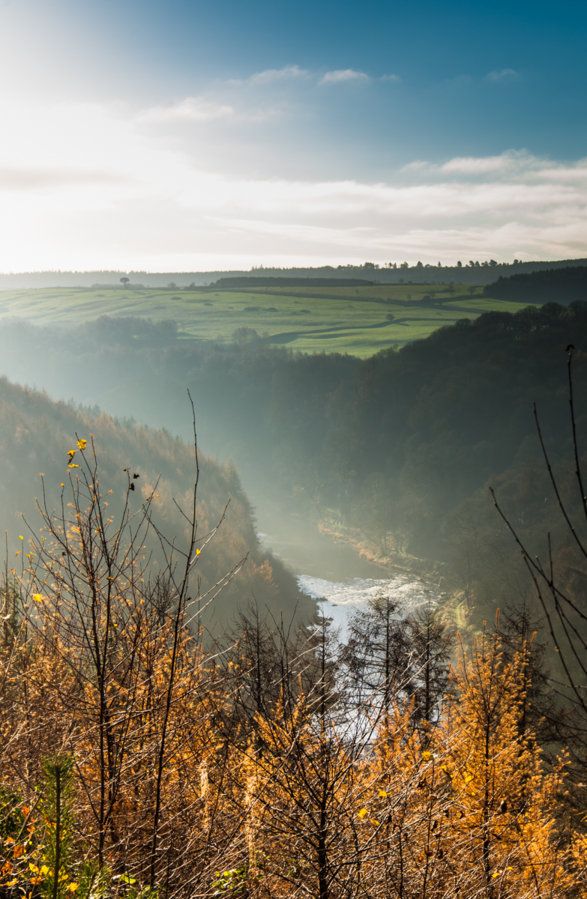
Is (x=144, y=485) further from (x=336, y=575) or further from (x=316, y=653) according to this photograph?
(x=316, y=653)

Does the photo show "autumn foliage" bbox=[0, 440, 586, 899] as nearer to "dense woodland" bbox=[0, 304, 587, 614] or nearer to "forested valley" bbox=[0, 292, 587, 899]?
"forested valley" bbox=[0, 292, 587, 899]

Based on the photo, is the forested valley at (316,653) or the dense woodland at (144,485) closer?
the forested valley at (316,653)

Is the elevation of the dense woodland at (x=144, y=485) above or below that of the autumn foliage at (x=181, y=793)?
below

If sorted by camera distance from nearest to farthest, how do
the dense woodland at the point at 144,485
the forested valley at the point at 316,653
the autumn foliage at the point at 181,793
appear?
the autumn foliage at the point at 181,793
the forested valley at the point at 316,653
the dense woodland at the point at 144,485

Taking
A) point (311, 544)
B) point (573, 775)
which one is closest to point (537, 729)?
point (573, 775)

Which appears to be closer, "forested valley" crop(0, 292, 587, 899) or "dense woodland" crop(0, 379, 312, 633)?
"forested valley" crop(0, 292, 587, 899)

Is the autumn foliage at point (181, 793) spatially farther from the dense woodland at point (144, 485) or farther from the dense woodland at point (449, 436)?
the dense woodland at point (449, 436)

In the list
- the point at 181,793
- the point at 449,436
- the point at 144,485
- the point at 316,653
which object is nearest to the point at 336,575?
the point at 144,485

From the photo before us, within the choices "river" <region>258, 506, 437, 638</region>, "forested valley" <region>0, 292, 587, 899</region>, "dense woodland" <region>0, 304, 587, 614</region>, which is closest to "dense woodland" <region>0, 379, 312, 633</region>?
"forested valley" <region>0, 292, 587, 899</region>

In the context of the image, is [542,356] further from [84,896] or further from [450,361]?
[84,896]

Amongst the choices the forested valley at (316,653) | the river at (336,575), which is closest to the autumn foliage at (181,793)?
the forested valley at (316,653)

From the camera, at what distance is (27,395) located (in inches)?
5610

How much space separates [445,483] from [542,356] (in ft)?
145

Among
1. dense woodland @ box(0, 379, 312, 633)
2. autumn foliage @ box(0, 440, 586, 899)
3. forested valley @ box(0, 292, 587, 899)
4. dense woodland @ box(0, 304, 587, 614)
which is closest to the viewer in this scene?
autumn foliage @ box(0, 440, 586, 899)
